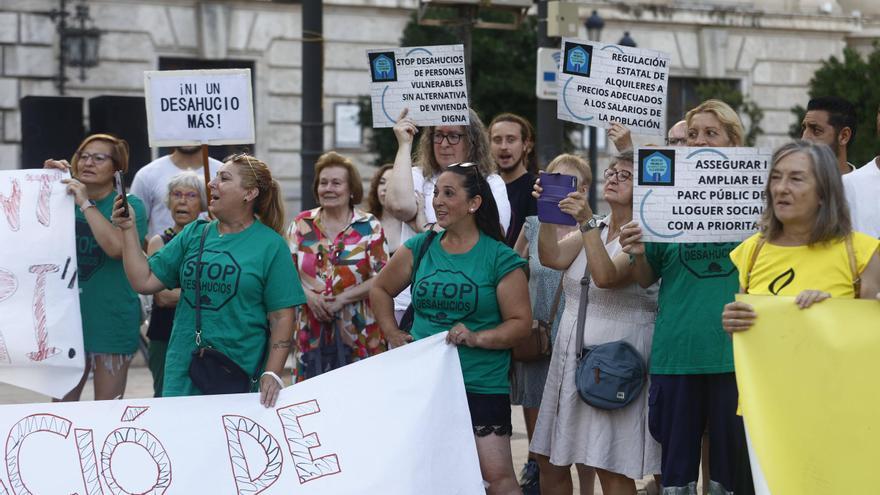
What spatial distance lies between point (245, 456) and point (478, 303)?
1.15 meters

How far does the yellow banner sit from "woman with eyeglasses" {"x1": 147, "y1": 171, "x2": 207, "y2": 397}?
133 inches

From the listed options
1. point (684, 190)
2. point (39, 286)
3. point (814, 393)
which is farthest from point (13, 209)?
point (814, 393)

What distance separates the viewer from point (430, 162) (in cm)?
745

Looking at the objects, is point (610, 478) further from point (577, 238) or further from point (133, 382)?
point (133, 382)

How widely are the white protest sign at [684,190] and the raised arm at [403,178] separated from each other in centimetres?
161

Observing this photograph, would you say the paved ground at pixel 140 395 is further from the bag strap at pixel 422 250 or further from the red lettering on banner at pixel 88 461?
the red lettering on banner at pixel 88 461

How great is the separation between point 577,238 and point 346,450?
56.5 inches

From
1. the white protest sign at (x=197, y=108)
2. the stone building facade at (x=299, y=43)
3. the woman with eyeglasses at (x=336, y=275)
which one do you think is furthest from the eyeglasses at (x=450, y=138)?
the stone building facade at (x=299, y=43)

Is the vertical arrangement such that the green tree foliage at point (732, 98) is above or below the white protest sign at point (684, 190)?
above

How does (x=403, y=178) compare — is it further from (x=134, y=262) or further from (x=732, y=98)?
(x=732, y=98)

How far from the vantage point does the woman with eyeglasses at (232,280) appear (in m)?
5.99

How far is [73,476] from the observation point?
18.9ft

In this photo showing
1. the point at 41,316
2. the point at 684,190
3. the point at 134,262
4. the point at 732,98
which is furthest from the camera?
the point at 732,98

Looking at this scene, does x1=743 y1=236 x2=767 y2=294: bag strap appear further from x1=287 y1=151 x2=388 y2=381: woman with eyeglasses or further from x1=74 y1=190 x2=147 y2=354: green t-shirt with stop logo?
x1=74 y1=190 x2=147 y2=354: green t-shirt with stop logo
